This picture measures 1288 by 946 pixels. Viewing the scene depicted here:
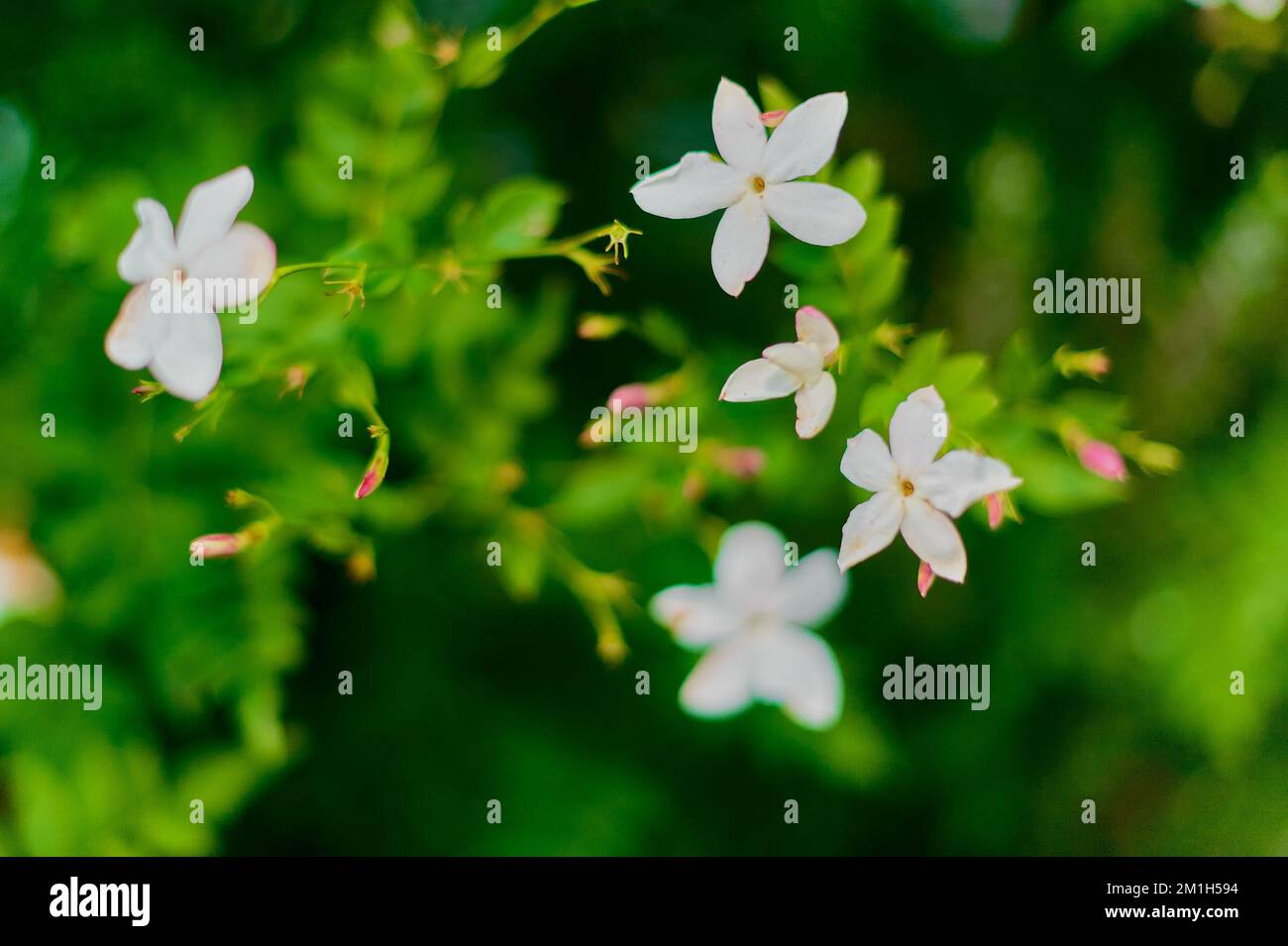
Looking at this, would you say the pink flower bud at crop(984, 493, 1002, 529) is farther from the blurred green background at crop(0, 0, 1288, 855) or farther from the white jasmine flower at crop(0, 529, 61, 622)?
the white jasmine flower at crop(0, 529, 61, 622)

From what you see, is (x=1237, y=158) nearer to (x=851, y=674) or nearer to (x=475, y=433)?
(x=851, y=674)

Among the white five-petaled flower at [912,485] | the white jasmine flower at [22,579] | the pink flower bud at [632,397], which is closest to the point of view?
the white five-petaled flower at [912,485]

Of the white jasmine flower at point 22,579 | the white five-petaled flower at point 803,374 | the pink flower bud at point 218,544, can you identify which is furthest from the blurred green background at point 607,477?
the white five-petaled flower at point 803,374

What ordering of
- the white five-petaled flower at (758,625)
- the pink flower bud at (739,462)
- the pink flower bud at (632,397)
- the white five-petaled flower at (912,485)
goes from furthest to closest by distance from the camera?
the white five-petaled flower at (758,625) < the pink flower bud at (739,462) < the pink flower bud at (632,397) < the white five-petaled flower at (912,485)

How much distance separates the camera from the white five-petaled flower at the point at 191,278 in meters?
1.00

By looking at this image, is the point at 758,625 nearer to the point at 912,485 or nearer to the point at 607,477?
the point at 607,477

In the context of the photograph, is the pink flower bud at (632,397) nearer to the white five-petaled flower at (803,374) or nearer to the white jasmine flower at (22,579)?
the white five-petaled flower at (803,374)

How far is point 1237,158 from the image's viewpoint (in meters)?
1.84

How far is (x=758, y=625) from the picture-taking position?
158 cm

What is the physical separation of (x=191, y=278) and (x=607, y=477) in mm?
626

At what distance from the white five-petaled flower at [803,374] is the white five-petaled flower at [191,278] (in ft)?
1.64

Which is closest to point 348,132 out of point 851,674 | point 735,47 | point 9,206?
point 9,206

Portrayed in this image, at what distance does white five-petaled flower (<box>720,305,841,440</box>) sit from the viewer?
38.8 inches

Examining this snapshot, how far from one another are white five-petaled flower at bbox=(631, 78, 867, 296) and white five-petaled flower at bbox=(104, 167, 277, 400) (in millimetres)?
411
